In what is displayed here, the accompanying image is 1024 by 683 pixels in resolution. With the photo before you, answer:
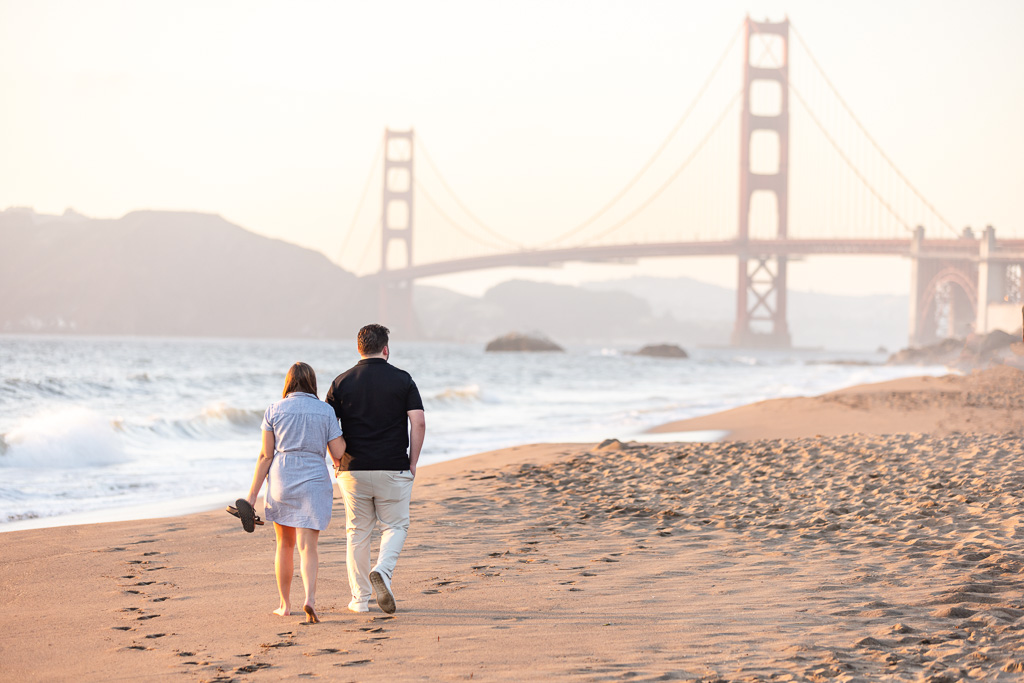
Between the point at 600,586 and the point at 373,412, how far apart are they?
54.9 inches

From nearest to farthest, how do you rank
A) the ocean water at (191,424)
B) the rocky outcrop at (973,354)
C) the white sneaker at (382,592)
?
the white sneaker at (382,592), the ocean water at (191,424), the rocky outcrop at (973,354)

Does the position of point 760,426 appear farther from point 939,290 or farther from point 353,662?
point 939,290

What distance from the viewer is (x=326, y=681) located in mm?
3180

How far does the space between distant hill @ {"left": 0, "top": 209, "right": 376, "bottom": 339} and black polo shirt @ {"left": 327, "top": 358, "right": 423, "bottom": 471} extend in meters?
90.8

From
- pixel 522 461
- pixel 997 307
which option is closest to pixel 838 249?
pixel 997 307

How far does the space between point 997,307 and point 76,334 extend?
3496 inches

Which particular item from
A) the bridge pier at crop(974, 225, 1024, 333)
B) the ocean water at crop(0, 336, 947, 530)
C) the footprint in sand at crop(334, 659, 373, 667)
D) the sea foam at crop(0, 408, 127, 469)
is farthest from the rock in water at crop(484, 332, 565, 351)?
the footprint in sand at crop(334, 659, 373, 667)

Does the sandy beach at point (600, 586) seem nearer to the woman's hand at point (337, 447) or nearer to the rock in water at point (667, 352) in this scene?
the woman's hand at point (337, 447)

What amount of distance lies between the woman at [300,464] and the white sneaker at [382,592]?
272 millimetres

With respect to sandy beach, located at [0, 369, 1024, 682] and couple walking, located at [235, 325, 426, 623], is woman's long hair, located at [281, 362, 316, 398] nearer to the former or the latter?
couple walking, located at [235, 325, 426, 623]

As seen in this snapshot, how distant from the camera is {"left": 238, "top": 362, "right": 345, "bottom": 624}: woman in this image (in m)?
4.00

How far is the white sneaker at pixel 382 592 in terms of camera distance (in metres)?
3.94

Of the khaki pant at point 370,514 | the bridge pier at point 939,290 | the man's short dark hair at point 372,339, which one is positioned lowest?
the khaki pant at point 370,514

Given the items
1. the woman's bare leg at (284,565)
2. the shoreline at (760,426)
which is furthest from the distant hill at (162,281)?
the woman's bare leg at (284,565)
